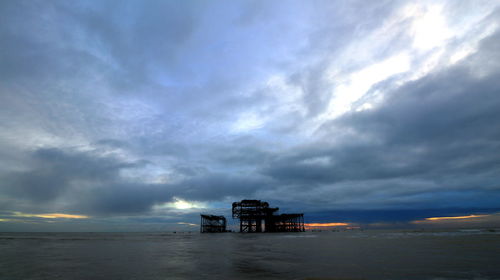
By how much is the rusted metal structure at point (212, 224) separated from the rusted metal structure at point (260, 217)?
12.6 meters

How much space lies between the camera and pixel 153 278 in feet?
36.3

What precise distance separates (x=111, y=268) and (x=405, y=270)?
14.9 meters

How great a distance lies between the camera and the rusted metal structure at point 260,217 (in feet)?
302

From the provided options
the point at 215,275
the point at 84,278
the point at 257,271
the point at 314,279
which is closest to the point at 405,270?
the point at 314,279

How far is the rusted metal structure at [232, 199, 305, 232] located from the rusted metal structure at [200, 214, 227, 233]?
12.6 m

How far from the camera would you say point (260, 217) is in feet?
306

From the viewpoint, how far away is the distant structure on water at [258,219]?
9225cm

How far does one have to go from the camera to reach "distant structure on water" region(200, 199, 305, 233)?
303 feet

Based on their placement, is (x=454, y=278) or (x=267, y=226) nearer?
(x=454, y=278)

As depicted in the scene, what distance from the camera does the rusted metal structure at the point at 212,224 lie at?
10047 centimetres

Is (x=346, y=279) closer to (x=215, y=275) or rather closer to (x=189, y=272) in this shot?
(x=215, y=275)

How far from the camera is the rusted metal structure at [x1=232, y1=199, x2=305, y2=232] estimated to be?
302ft

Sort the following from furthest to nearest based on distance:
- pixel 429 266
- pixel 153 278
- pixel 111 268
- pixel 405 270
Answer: pixel 111 268 → pixel 429 266 → pixel 405 270 → pixel 153 278

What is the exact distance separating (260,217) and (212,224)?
27295mm
